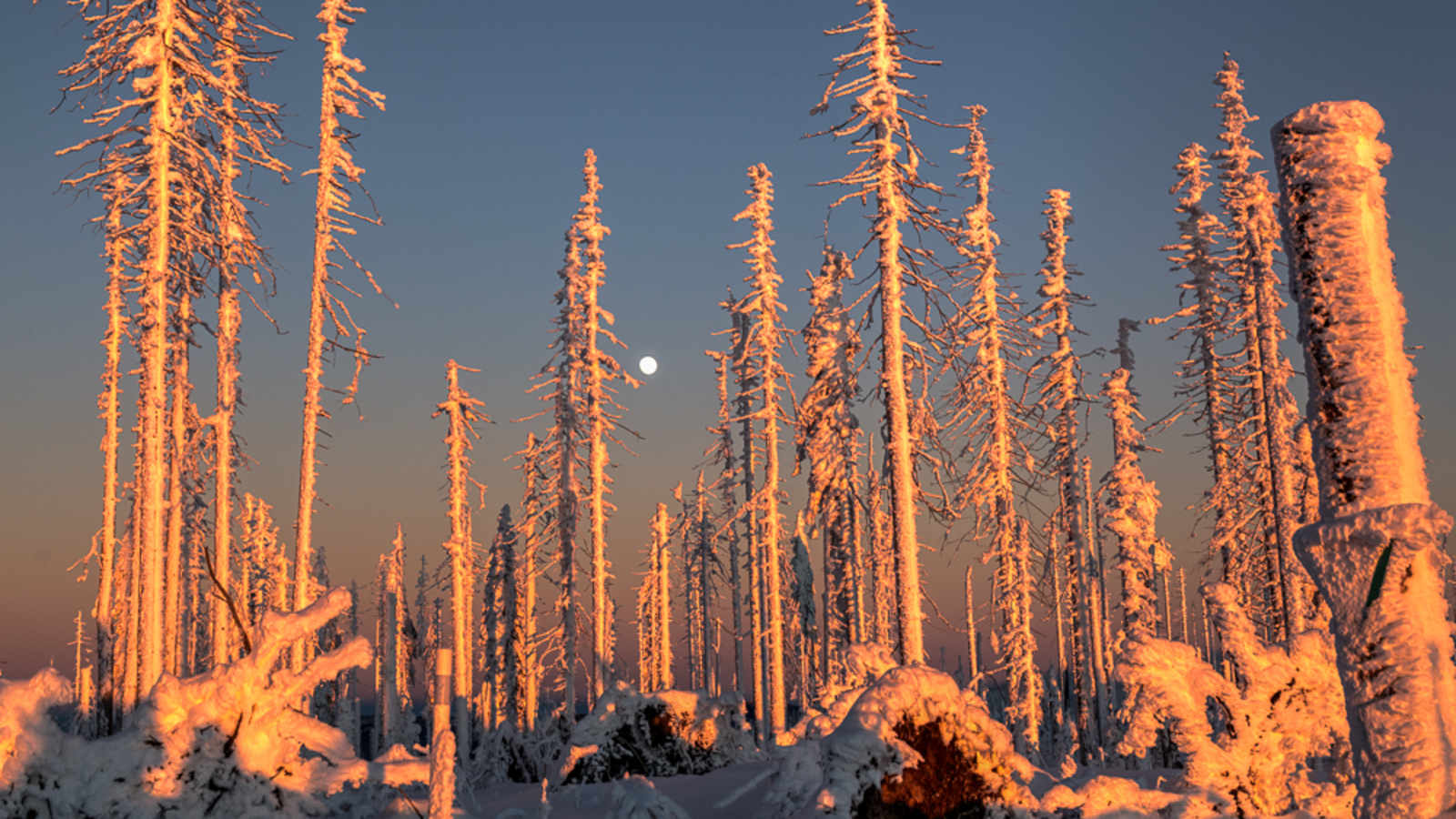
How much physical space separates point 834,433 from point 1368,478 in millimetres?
26260

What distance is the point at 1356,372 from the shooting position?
301 cm

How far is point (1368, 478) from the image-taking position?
296 cm

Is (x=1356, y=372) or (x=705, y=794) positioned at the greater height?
(x=1356, y=372)

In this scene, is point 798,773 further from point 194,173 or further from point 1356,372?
point 194,173

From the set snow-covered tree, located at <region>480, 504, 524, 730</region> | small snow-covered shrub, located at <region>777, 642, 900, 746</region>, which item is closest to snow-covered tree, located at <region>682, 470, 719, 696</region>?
snow-covered tree, located at <region>480, 504, 524, 730</region>

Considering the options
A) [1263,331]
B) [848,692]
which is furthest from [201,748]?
[1263,331]

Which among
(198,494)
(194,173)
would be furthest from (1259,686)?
(198,494)

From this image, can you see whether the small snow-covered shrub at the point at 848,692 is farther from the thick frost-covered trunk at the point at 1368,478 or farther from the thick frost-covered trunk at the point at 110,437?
the thick frost-covered trunk at the point at 110,437

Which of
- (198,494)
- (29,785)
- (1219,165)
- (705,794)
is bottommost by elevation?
(705,794)

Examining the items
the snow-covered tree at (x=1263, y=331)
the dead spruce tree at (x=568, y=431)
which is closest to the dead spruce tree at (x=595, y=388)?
the dead spruce tree at (x=568, y=431)

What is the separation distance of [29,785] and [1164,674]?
36.6 ft

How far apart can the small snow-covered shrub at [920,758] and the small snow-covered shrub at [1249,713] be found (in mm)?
1684

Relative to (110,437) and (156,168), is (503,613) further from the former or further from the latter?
(156,168)

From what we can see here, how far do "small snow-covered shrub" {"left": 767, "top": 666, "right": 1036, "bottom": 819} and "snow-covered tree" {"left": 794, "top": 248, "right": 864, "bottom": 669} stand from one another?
17444 mm
